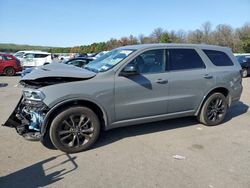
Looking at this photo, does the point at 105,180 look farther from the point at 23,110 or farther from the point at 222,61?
the point at 222,61

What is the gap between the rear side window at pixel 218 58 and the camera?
5992 millimetres

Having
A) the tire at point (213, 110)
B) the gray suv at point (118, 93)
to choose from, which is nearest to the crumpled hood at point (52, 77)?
the gray suv at point (118, 93)

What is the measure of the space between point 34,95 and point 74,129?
865 mm

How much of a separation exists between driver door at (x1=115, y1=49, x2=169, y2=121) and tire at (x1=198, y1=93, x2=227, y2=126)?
3.73 ft

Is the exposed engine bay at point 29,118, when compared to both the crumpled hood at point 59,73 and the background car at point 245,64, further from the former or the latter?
the background car at point 245,64

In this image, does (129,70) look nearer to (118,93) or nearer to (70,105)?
(118,93)

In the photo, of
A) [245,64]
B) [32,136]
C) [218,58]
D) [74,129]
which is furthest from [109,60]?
[245,64]

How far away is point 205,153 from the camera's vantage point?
457cm

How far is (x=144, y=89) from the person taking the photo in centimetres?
497

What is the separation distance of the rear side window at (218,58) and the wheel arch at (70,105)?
9.18 ft

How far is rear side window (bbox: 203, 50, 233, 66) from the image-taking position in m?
5.99

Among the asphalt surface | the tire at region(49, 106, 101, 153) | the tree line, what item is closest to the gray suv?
the tire at region(49, 106, 101, 153)

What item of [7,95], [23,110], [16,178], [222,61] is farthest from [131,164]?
[7,95]

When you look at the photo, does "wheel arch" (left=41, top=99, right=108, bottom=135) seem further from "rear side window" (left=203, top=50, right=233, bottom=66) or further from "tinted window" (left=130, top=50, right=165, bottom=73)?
"rear side window" (left=203, top=50, right=233, bottom=66)
